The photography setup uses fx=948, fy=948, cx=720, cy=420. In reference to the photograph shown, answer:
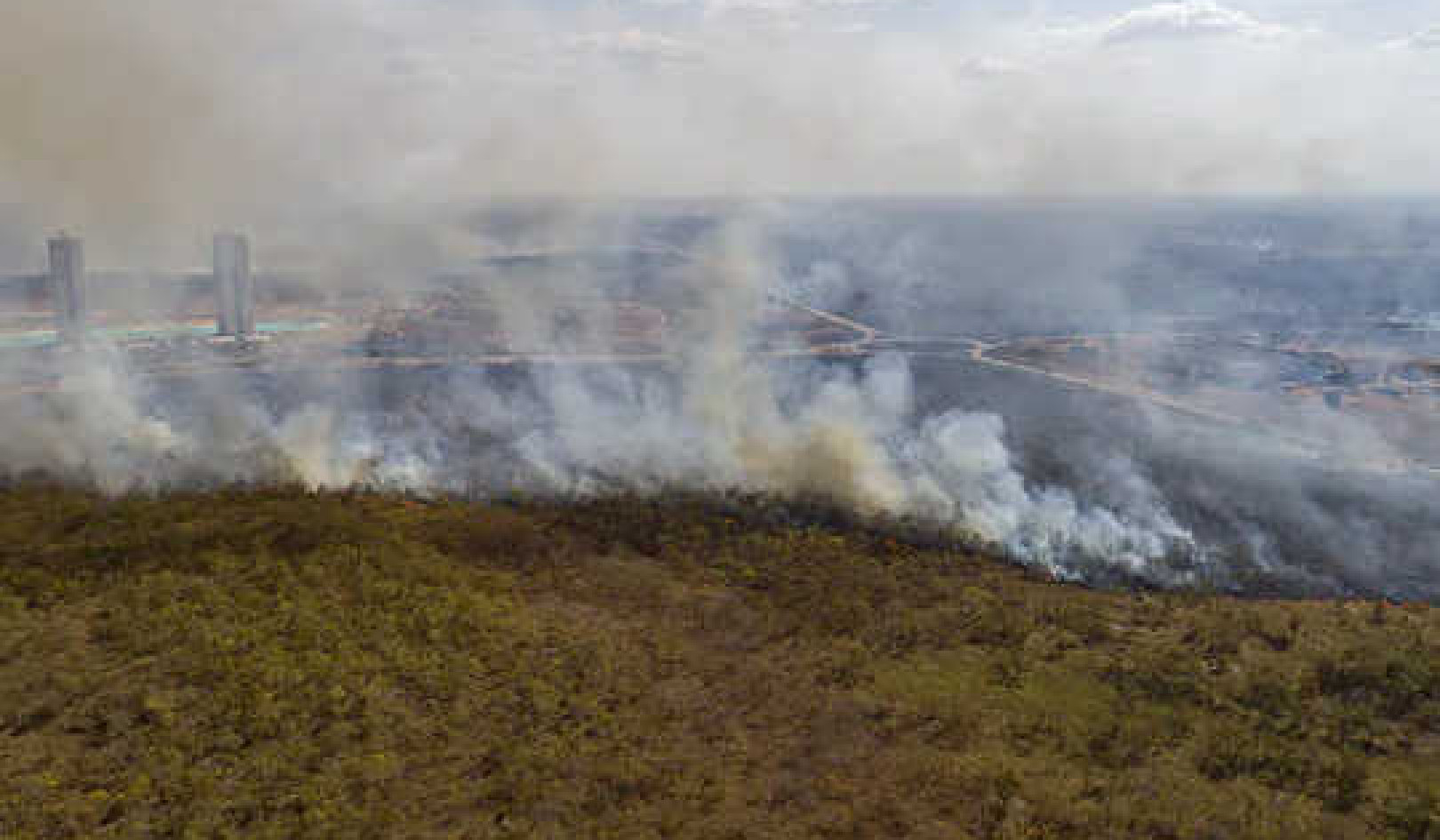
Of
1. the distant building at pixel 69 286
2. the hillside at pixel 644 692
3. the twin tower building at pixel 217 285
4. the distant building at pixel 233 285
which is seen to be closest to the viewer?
the hillside at pixel 644 692

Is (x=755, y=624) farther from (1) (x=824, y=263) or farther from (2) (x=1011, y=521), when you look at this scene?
(1) (x=824, y=263)

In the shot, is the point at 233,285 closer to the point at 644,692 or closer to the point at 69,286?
the point at 69,286

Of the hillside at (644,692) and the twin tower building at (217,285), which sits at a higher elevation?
the twin tower building at (217,285)

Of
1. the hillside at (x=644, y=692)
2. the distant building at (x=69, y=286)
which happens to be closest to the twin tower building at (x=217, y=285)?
the distant building at (x=69, y=286)

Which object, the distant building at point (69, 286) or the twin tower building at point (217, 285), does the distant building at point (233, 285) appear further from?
Answer: the distant building at point (69, 286)

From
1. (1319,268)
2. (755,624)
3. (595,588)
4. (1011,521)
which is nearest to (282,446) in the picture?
(595,588)

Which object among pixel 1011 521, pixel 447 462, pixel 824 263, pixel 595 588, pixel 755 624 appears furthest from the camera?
pixel 824 263

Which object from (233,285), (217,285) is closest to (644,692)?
(233,285)
